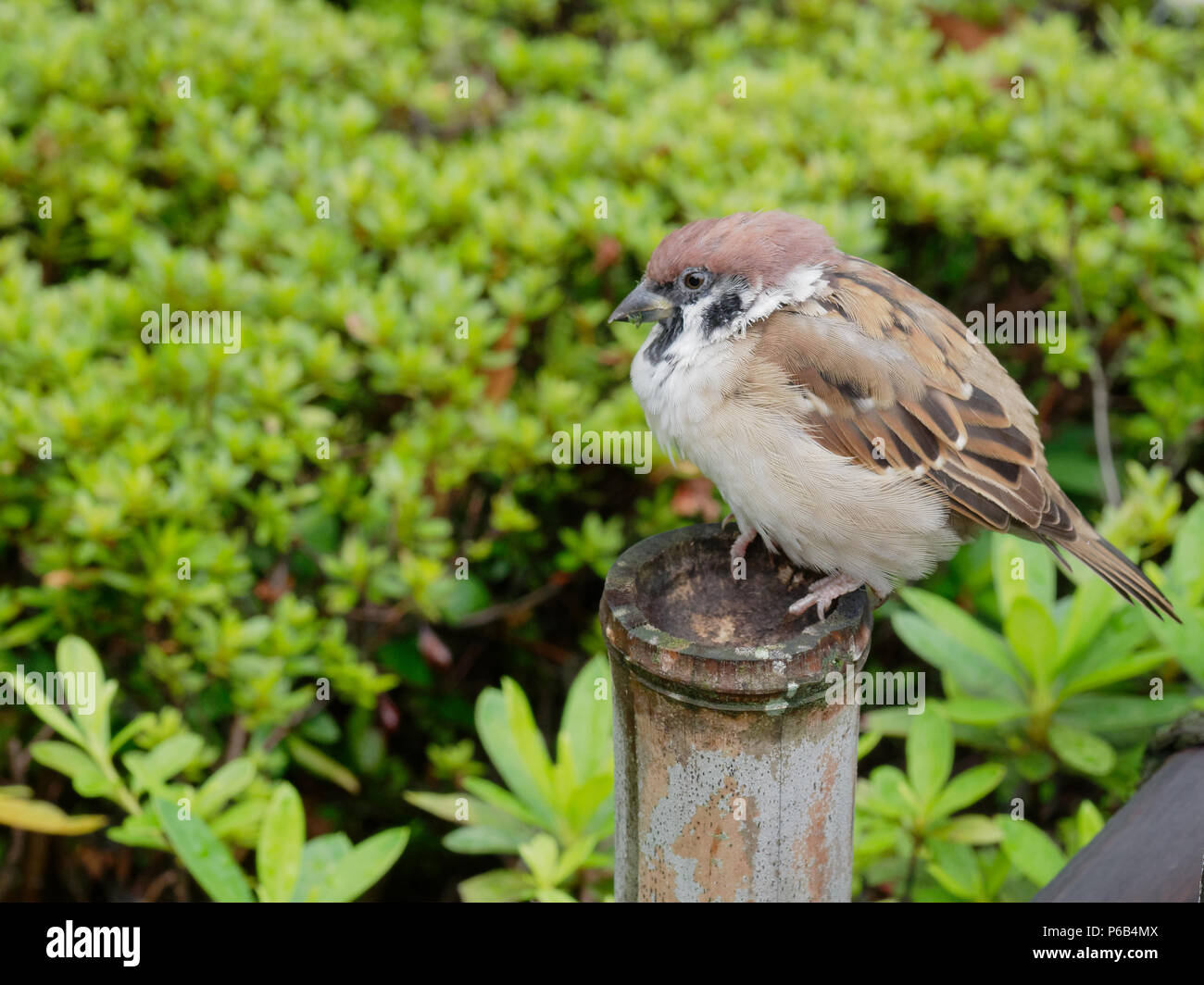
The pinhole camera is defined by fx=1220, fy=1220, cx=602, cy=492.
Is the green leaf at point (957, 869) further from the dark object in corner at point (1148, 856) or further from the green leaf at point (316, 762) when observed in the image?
the green leaf at point (316, 762)

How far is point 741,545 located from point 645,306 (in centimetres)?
69

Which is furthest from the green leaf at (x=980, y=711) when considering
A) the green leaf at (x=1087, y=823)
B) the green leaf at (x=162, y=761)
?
the green leaf at (x=162, y=761)

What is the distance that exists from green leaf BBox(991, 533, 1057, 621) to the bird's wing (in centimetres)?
29

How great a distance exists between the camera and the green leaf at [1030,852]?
101 inches

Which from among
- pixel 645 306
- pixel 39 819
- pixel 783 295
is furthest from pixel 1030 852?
pixel 39 819

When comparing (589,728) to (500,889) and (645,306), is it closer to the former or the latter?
(500,889)

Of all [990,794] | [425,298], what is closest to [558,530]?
[425,298]

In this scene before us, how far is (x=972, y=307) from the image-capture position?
4473mm

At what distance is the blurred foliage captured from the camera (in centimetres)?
315

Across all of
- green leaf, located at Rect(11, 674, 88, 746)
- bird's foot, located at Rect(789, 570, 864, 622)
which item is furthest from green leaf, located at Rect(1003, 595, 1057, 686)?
green leaf, located at Rect(11, 674, 88, 746)

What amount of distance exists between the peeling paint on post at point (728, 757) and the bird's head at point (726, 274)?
2.90 ft

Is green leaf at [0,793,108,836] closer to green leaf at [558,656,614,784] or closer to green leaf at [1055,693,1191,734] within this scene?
green leaf at [558,656,614,784]

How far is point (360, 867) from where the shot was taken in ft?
8.25

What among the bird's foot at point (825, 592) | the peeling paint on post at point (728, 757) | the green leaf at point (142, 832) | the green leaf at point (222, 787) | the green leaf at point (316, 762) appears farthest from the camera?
the green leaf at point (316, 762)
